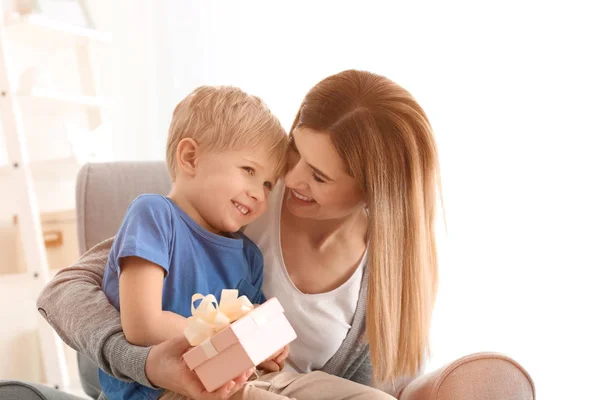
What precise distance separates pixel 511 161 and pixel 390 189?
3.84ft

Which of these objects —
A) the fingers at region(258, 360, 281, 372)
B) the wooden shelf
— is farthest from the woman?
the wooden shelf

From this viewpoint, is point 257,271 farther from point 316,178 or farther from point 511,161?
point 511,161

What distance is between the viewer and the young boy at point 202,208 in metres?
1.25

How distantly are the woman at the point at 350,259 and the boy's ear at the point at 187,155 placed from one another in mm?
191

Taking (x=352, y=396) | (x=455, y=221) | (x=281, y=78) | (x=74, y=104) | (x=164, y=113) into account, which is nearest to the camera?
(x=352, y=396)

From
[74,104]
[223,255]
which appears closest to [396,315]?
[223,255]

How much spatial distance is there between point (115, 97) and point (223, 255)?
260 cm

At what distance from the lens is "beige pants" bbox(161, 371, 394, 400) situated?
1.27 meters

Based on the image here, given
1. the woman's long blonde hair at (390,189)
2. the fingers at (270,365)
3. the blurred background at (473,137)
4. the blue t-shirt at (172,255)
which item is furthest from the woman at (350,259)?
the blurred background at (473,137)

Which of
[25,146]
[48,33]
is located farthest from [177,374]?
[48,33]

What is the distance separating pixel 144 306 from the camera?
1.17 m

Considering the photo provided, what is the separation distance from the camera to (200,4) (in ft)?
11.0

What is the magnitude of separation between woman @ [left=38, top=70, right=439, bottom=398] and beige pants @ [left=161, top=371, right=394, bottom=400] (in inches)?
5.6

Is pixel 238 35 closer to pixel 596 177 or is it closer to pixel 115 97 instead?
pixel 115 97
